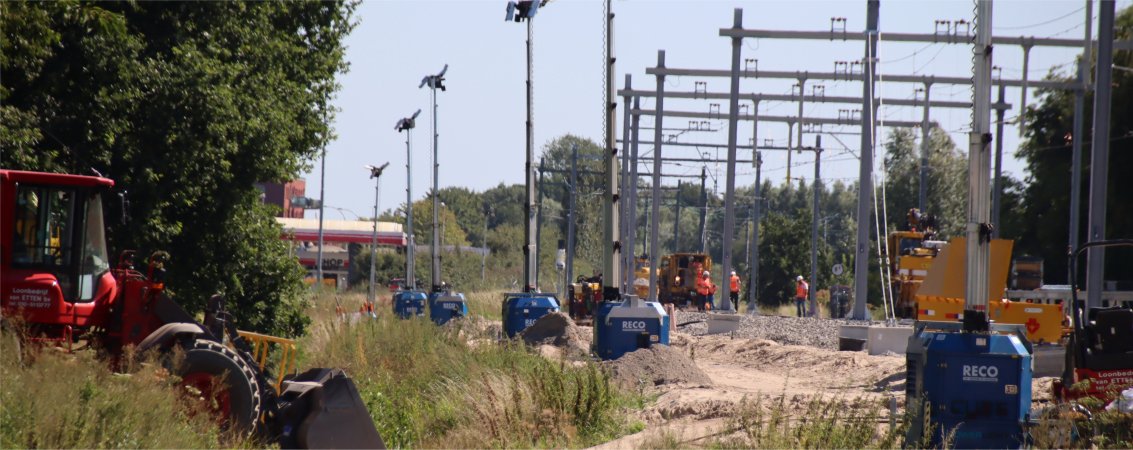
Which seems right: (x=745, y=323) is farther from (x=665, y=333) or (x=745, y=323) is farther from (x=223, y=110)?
(x=223, y=110)

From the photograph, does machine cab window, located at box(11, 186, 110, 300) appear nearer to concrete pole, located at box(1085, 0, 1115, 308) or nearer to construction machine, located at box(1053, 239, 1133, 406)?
construction machine, located at box(1053, 239, 1133, 406)

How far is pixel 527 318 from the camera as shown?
102 ft

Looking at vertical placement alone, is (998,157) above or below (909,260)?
above

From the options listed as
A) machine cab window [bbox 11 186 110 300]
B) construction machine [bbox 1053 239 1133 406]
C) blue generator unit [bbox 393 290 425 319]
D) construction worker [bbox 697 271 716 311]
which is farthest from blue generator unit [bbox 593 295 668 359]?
construction worker [bbox 697 271 716 311]

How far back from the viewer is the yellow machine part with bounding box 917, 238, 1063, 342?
23172 mm

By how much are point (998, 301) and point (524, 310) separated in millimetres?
11577

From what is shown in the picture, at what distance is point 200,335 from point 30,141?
6441 mm

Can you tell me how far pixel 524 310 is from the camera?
31.2 m

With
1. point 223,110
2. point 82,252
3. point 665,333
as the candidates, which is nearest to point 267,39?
point 223,110

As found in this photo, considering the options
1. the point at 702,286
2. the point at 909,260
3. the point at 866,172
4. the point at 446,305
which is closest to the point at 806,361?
the point at 866,172

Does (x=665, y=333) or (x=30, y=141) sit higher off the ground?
(x=30, y=141)

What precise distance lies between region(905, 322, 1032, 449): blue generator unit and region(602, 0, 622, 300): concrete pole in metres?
14.3

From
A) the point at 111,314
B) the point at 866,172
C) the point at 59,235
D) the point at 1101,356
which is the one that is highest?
the point at 866,172

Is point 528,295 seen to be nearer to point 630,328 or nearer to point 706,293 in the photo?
point 630,328
